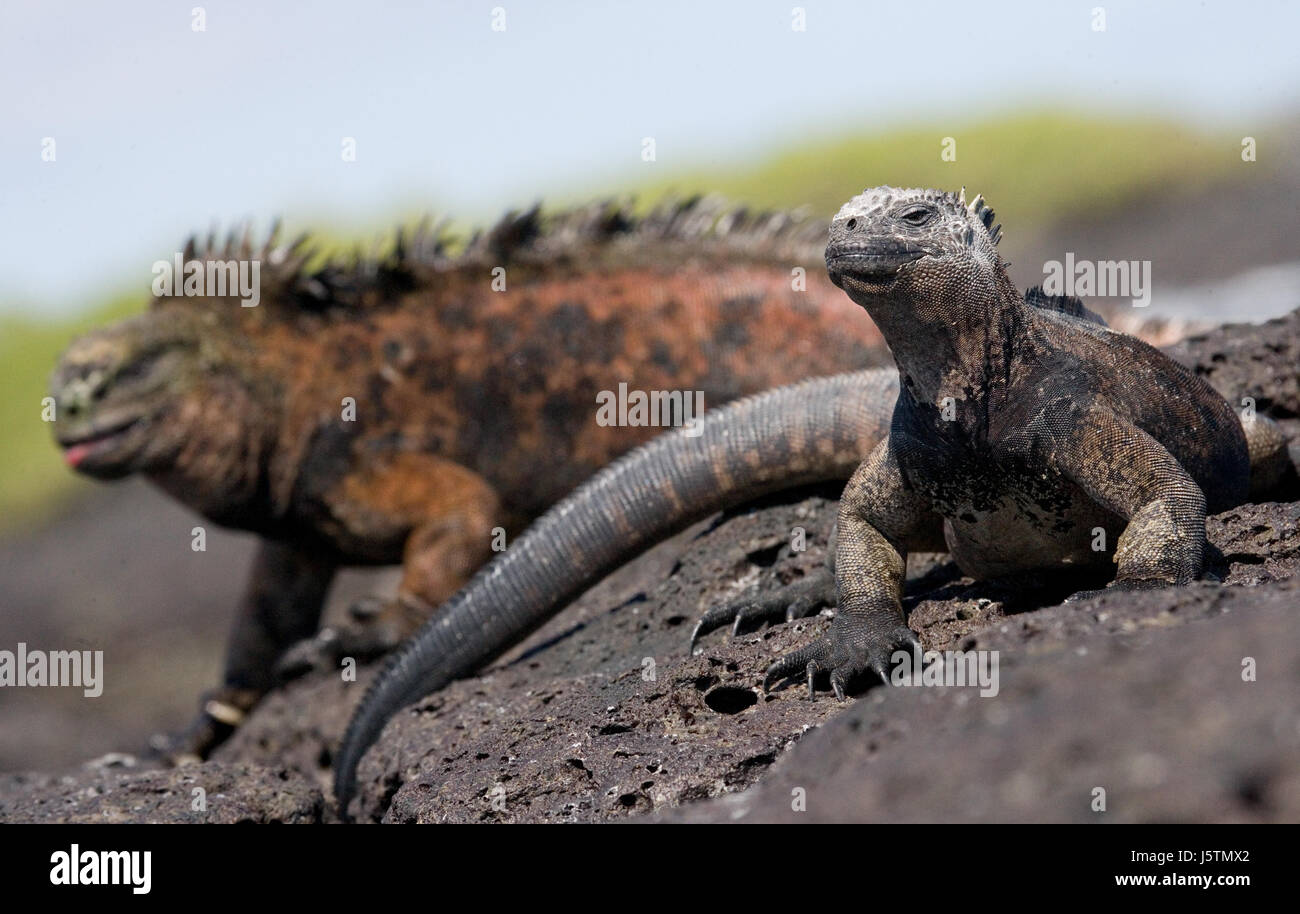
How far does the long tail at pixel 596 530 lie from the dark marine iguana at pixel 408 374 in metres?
1.46

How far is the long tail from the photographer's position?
212 inches

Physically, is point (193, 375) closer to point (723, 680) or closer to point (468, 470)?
point (468, 470)

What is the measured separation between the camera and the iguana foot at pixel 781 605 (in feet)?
14.7

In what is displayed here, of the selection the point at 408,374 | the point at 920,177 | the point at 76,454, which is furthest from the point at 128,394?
the point at 920,177

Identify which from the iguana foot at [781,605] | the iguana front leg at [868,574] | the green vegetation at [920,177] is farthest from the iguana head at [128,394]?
the green vegetation at [920,177]

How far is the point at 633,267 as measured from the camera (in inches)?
305

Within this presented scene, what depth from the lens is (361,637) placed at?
666 centimetres

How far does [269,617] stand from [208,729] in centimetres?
69

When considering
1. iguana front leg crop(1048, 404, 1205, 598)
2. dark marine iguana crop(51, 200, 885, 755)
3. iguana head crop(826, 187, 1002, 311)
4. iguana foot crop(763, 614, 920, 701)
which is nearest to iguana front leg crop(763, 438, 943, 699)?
iguana foot crop(763, 614, 920, 701)

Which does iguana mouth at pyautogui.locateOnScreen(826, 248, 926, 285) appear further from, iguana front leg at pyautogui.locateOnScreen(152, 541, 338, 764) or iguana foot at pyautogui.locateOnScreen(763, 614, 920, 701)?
iguana front leg at pyautogui.locateOnScreen(152, 541, 338, 764)
